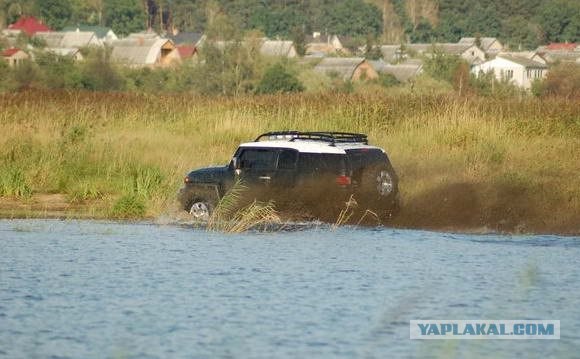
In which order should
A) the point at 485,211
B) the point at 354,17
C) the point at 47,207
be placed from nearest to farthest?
1. the point at 485,211
2. the point at 47,207
3. the point at 354,17

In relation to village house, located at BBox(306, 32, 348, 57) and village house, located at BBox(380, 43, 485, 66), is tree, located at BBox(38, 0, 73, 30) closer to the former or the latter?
village house, located at BBox(306, 32, 348, 57)

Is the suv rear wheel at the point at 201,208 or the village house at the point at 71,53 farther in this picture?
the village house at the point at 71,53

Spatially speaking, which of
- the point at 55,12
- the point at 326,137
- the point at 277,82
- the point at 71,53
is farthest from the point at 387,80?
the point at 55,12

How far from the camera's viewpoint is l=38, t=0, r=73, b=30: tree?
6599 inches

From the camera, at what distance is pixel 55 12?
558 ft

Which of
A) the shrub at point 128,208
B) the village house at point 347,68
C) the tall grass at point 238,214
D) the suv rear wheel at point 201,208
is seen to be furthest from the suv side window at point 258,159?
the village house at point 347,68

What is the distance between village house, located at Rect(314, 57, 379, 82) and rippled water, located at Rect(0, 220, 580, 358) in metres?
78.2

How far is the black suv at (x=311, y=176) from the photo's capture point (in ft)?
66.1

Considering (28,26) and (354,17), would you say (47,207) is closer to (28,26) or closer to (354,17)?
(28,26)

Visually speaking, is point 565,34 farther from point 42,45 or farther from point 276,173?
point 276,173

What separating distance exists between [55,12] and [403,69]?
250 ft

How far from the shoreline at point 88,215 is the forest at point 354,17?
14109 centimetres

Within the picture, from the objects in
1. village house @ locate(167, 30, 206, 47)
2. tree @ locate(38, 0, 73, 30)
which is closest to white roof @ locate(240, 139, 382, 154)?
village house @ locate(167, 30, 206, 47)

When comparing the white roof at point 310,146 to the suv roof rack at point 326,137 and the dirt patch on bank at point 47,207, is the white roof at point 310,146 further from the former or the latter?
the dirt patch on bank at point 47,207
